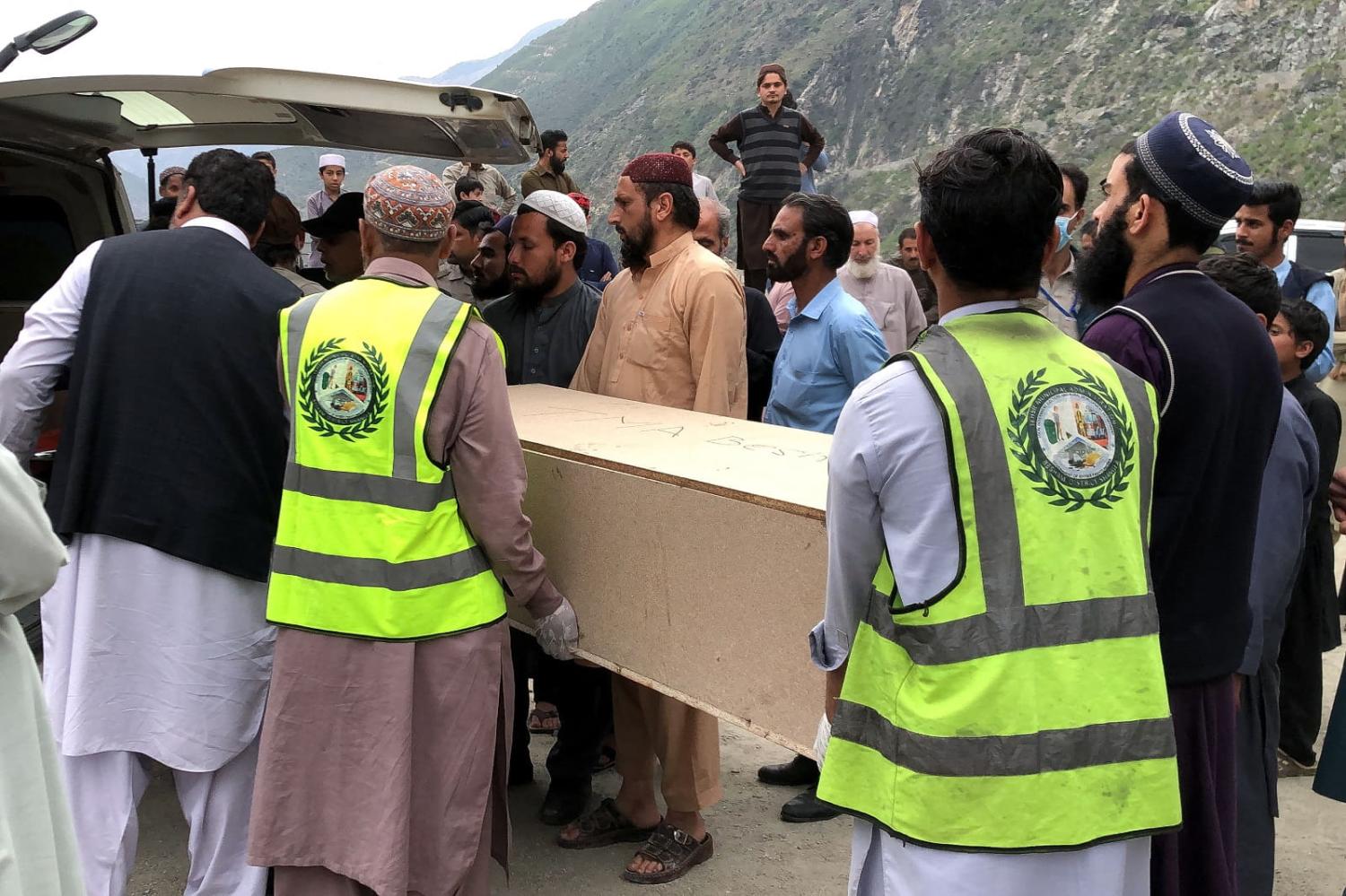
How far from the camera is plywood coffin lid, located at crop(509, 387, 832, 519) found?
270 cm

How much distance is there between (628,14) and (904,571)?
10464cm

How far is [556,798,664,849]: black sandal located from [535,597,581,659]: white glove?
1064 mm

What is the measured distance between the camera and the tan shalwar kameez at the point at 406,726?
2922mm

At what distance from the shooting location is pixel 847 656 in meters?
1.97

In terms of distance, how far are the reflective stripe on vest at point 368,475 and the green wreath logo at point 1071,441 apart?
4.92 ft

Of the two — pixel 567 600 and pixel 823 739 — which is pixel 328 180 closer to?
pixel 567 600

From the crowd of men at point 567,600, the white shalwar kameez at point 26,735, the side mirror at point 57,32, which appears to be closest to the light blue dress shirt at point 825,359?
the crowd of men at point 567,600

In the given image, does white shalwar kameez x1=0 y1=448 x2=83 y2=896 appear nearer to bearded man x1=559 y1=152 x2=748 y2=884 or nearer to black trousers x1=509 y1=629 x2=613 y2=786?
bearded man x1=559 y1=152 x2=748 y2=884

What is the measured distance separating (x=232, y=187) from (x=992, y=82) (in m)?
40.4

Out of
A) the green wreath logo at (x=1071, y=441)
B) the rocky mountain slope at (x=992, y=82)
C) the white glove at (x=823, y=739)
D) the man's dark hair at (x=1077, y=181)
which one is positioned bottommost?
the rocky mountain slope at (x=992, y=82)

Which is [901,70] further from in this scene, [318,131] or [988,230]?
[988,230]

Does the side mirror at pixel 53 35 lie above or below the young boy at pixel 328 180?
above

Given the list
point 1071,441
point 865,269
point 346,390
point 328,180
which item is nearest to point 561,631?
point 346,390

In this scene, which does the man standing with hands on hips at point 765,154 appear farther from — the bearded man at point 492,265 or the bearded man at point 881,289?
the bearded man at point 492,265
